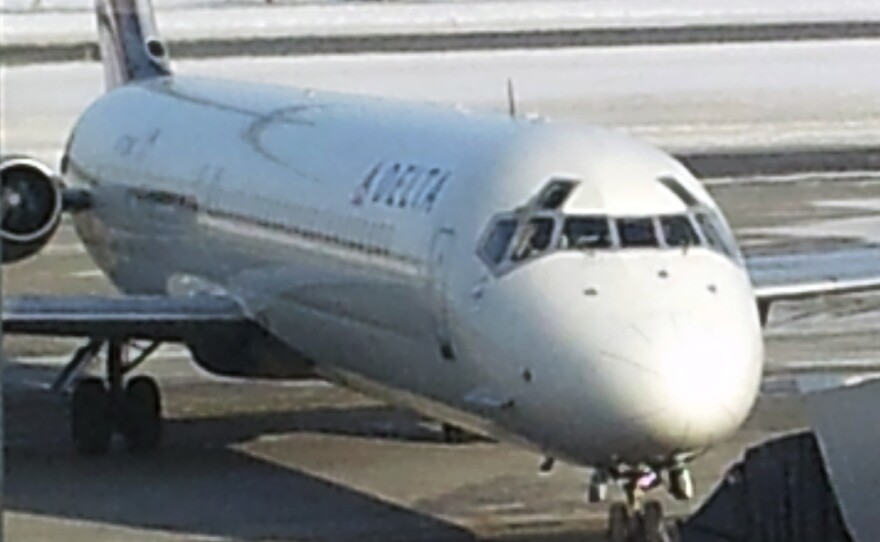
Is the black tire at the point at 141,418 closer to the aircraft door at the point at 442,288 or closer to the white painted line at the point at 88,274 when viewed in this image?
the aircraft door at the point at 442,288

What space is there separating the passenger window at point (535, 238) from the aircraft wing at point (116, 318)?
16.7 ft

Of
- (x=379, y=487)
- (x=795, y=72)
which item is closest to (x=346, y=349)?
(x=379, y=487)

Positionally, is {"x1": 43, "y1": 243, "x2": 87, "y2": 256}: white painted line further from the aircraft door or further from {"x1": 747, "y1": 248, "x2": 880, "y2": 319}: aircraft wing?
the aircraft door

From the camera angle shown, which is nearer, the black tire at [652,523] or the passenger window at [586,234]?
the black tire at [652,523]

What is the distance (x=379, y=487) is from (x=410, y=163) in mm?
2725

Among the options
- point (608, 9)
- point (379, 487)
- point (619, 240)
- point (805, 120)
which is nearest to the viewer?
point (619, 240)

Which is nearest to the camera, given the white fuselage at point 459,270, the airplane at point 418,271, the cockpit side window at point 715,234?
the white fuselage at point 459,270

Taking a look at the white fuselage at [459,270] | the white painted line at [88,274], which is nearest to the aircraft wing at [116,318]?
the white fuselage at [459,270]

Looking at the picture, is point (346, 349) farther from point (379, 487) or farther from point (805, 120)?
point (805, 120)

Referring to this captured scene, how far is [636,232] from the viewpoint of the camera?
1666cm

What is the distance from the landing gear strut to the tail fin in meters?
5.53

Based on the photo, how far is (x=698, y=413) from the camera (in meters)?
15.6

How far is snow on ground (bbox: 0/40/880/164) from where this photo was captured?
2234 inches

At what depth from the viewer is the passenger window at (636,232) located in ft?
54.3
